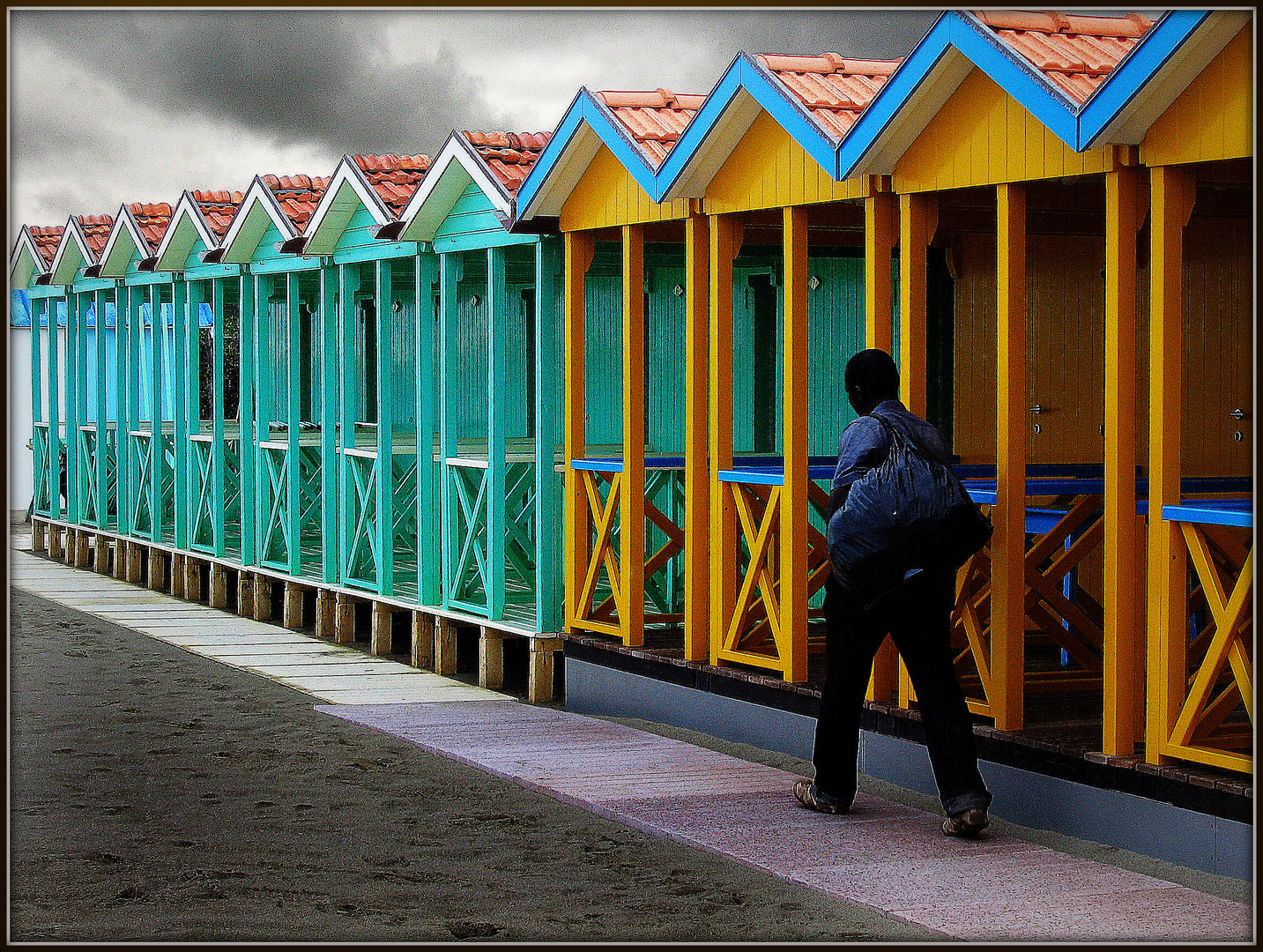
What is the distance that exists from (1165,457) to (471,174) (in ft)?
17.7

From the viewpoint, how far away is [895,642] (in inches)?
251

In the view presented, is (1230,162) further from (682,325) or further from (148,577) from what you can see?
(148,577)

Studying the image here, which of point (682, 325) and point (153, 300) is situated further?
point (153, 300)

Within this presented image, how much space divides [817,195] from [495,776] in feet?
9.38

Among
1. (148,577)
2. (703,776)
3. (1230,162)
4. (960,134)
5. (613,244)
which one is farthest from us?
(148,577)

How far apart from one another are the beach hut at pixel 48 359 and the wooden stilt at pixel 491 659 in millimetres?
9520

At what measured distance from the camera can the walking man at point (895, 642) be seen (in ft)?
20.3

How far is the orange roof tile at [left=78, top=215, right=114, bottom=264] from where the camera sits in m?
16.9

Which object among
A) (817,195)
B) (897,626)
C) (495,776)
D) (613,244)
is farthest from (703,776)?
(613,244)

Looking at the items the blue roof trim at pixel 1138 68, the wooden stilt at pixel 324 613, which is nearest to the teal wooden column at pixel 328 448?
the wooden stilt at pixel 324 613

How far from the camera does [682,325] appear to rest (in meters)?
11.9

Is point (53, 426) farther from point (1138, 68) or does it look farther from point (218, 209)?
point (1138, 68)

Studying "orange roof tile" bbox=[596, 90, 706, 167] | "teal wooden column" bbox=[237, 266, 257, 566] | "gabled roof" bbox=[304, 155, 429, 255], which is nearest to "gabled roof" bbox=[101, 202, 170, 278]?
"teal wooden column" bbox=[237, 266, 257, 566]

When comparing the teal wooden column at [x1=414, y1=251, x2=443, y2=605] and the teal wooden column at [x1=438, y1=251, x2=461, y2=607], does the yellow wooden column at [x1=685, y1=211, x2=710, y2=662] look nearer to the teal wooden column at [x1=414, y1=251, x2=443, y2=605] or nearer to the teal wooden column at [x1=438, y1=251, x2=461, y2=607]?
the teal wooden column at [x1=438, y1=251, x2=461, y2=607]
